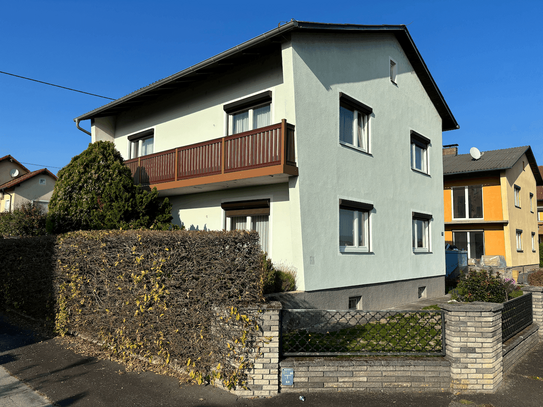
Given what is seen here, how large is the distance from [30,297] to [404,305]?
34.0ft

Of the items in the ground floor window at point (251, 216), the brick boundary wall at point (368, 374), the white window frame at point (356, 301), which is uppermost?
the ground floor window at point (251, 216)

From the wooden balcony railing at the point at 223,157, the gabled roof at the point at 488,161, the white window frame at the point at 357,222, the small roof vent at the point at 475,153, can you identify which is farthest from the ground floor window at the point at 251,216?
the small roof vent at the point at 475,153

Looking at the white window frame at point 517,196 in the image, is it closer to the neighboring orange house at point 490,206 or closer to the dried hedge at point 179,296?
the neighboring orange house at point 490,206

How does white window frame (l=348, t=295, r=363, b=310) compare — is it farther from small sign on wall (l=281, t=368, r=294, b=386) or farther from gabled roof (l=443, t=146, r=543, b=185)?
gabled roof (l=443, t=146, r=543, b=185)

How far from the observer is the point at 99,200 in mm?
10570

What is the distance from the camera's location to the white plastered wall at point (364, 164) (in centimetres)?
917

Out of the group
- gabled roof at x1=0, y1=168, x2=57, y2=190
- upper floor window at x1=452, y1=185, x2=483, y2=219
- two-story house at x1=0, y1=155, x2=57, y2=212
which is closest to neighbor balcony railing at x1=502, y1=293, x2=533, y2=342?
upper floor window at x1=452, y1=185, x2=483, y2=219

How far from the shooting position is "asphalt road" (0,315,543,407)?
4.92 m

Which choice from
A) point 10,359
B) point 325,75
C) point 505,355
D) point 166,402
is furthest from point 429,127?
point 10,359

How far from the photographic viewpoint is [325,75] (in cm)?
995

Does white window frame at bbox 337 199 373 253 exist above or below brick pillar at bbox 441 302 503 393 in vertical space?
above

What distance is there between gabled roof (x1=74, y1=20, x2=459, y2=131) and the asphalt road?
294 inches

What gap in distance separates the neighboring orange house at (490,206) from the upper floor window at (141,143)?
687 inches

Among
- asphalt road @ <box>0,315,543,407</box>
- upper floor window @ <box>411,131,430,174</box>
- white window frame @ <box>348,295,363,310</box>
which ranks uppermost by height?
upper floor window @ <box>411,131,430,174</box>
